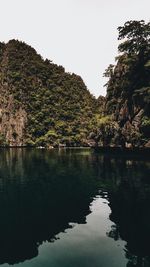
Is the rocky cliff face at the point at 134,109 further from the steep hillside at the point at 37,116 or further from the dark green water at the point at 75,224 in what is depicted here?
the steep hillside at the point at 37,116

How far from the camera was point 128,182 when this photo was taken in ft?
119

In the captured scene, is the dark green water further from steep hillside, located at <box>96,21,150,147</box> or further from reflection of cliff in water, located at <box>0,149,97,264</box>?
steep hillside, located at <box>96,21,150,147</box>

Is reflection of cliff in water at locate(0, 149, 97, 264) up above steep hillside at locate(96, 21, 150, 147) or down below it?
below

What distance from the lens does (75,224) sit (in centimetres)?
2052

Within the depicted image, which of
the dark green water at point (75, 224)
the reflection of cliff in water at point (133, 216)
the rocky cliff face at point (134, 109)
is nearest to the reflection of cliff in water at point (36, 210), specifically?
the dark green water at point (75, 224)

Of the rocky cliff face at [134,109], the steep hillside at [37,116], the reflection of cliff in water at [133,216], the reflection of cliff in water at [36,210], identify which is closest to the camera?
the reflection of cliff in water at [133,216]

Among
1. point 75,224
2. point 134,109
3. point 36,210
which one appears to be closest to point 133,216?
point 75,224

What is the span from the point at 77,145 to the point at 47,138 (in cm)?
1656

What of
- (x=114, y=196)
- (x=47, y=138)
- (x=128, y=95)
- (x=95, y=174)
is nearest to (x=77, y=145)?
(x=47, y=138)

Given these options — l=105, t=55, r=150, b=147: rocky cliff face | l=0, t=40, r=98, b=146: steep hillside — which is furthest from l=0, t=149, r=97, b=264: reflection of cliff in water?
l=0, t=40, r=98, b=146: steep hillside

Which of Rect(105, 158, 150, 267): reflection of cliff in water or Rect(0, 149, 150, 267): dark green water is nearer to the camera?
Rect(0, 149, 150, 267): dark green water

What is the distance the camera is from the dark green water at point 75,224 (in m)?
15.1

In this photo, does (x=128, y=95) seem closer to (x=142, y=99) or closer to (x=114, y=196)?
(x=142, y=99)

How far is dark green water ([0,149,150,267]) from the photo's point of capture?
1509cm
